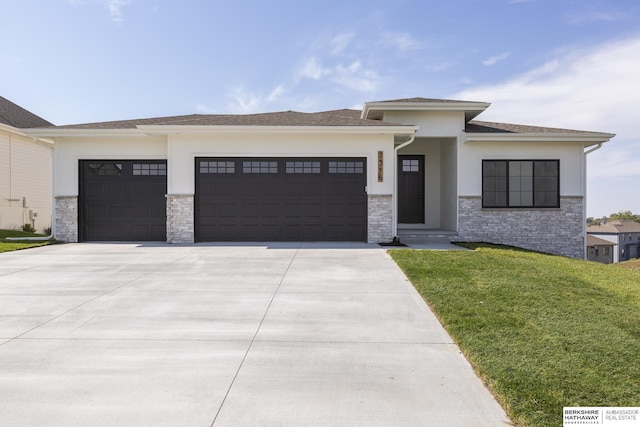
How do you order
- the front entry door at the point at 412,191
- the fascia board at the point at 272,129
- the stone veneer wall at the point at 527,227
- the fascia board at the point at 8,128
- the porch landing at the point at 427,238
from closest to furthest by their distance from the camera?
the fascia board at the point at 272,129 → the porch landing at the point at 427,238 → the stone veneer wall at the point at 527,227 → the front entry door at the point at 412,191 → the fascia board at the point at 8,128

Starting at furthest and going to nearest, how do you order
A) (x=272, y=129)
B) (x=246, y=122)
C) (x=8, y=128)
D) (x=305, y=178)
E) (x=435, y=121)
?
1. (x=8, y=128)
2. (x=435, y=121)
3. (x=305, y=178)
4. (x=246, y=122)
5. (x=272, y=129)

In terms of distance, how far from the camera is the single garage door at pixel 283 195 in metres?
12.6

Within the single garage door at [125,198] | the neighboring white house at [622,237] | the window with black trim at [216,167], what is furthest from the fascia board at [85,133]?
the neighboring white house at [622,237]

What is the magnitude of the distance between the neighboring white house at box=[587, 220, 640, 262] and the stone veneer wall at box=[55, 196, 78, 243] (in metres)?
60.2

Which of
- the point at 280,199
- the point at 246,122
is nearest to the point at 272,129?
the point at 246,122

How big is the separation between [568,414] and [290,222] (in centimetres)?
1028

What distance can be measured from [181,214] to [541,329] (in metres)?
10.9

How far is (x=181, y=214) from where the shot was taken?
12500 mm

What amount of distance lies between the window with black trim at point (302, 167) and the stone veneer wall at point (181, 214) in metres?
3.39

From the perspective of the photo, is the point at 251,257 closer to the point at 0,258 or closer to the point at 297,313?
the point at 297,313

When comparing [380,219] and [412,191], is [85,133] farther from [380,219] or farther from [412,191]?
[412,191]

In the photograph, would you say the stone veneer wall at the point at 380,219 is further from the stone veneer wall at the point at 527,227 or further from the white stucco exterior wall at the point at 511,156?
the white stucco exterior wall at the point at 511,156

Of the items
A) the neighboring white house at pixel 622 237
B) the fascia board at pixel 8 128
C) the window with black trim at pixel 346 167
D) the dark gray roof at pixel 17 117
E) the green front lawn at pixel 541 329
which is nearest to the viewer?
the green front lawn at pixel 541 329

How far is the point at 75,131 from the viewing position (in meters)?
12.5
